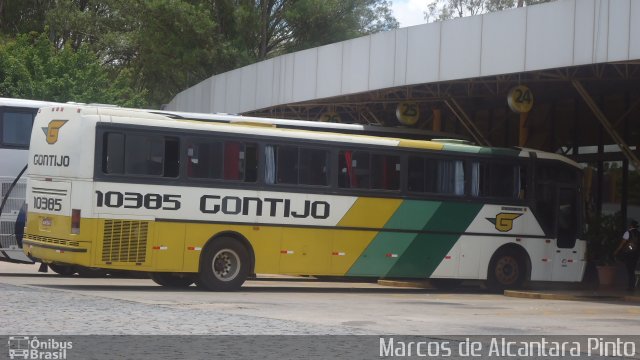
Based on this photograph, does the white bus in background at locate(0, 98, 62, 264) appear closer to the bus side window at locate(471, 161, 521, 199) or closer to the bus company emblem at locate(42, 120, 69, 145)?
the bus company emblem at locate(42, 120, 69, 145)

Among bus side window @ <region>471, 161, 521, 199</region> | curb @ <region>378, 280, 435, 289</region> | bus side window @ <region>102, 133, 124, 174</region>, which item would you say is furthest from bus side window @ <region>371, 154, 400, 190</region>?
bus side window @ <region>102, 133, 124, 174</region>

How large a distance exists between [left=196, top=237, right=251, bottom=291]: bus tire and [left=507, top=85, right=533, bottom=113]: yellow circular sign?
338 inches

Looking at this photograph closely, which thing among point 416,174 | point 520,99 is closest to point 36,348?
point 416,174

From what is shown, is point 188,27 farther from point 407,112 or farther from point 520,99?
point 520,99

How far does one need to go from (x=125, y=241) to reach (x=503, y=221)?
28.2 feet

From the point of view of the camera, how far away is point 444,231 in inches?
938

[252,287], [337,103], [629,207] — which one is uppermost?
[337,103]

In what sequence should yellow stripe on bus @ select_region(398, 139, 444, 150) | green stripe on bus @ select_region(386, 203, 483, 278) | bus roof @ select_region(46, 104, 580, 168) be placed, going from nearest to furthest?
1. bus roof @ select_region(46, 104, 580, 168)
2. green stripe on bus @ select_region(386, 203, 483, 278)
3. yellow stripe on bus @ select_region(398, 139, 444, 150)

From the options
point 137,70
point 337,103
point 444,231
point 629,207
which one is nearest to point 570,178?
point 444,231

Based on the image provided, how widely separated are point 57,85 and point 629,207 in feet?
77.9

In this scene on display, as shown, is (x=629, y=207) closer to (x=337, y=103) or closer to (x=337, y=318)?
Result: (x=337, y=103)

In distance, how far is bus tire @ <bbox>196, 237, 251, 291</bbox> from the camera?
2094cm

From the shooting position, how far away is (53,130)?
20688 millimetres

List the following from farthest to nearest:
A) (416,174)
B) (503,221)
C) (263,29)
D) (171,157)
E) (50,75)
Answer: (263,29) < (50,75) < (503,221) < (416,174) < (171,157)
